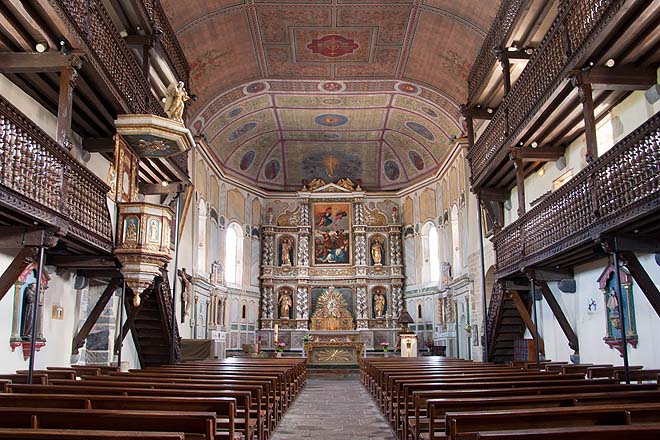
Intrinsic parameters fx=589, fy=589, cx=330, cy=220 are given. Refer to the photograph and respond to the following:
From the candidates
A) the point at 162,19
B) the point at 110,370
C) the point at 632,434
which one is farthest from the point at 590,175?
the point at 162,19

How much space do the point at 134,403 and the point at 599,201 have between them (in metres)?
7.99

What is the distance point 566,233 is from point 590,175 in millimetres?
1548

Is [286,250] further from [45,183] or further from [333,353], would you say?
[45,183]

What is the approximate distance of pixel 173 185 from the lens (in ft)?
58.6

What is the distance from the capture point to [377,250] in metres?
32.2

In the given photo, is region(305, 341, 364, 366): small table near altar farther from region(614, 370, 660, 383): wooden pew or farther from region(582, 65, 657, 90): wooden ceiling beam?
region(582, 65, 657, 90): wooden ceiling beam

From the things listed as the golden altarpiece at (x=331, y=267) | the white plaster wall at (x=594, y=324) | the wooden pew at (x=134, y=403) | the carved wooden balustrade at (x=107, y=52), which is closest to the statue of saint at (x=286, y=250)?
the golden altarpiece at (x=331, y=267)

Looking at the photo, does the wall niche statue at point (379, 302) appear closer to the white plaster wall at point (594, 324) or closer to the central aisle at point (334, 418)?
the central aisle at point (334, 418)

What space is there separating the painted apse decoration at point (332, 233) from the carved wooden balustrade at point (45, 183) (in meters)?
21.1

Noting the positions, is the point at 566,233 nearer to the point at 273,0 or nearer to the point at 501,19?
the point at 501,19

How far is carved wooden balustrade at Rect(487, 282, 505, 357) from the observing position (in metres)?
16.4

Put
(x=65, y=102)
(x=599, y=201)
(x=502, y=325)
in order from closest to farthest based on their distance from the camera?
(x=599, y=201), (x=65, y=102), (x=502, y=325)

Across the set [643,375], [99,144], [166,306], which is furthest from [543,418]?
[99,144]

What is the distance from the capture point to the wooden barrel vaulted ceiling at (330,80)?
1919 centimetres
